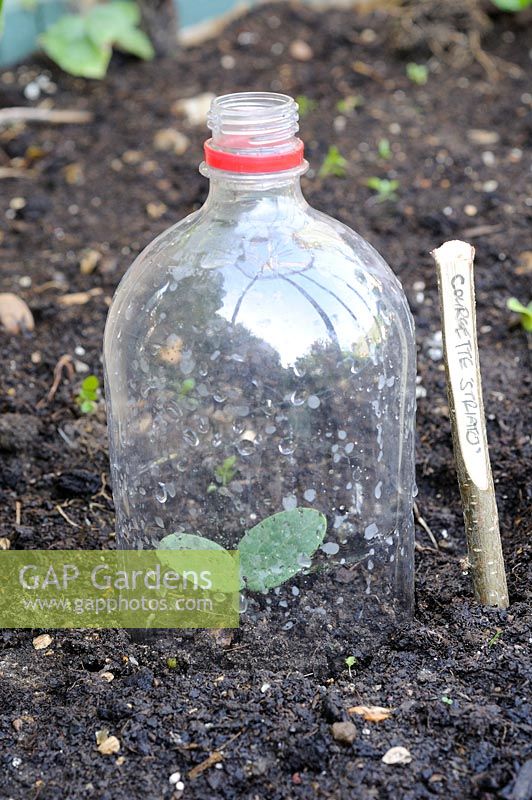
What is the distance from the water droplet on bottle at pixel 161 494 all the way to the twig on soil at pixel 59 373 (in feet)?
3.12

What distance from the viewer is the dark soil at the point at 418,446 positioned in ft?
5.46

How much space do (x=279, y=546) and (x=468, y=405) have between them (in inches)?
17.7

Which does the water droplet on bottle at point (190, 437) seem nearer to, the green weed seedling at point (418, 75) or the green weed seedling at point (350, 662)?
the green weed seedling at point (350, 662)

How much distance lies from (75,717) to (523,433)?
54.8 inches

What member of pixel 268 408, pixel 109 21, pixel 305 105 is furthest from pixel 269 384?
pixel 109 21

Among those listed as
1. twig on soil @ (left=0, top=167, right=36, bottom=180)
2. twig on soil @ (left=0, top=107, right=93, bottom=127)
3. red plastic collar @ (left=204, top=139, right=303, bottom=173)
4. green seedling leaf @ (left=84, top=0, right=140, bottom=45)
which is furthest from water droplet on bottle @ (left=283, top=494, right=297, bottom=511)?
green seedling leaf @ (left=84, top=0, right=140, bottom=45)

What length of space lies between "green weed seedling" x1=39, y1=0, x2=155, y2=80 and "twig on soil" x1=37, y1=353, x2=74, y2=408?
2140 mm

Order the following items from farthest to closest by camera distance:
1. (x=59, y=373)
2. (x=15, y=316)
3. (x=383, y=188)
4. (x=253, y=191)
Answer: (x=383, y=188) < (x=15, y=316) < (x=59, y=373) < (x=253, y=191)

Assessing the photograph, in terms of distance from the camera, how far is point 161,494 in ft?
6.54

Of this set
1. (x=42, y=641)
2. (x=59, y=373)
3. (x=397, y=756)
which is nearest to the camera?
(x=397, y=756)

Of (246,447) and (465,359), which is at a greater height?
(465,359)

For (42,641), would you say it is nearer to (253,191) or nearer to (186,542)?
(186,542)

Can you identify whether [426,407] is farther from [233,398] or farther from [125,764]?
[125,764]

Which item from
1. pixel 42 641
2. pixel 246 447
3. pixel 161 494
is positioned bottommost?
pixel 42 641
